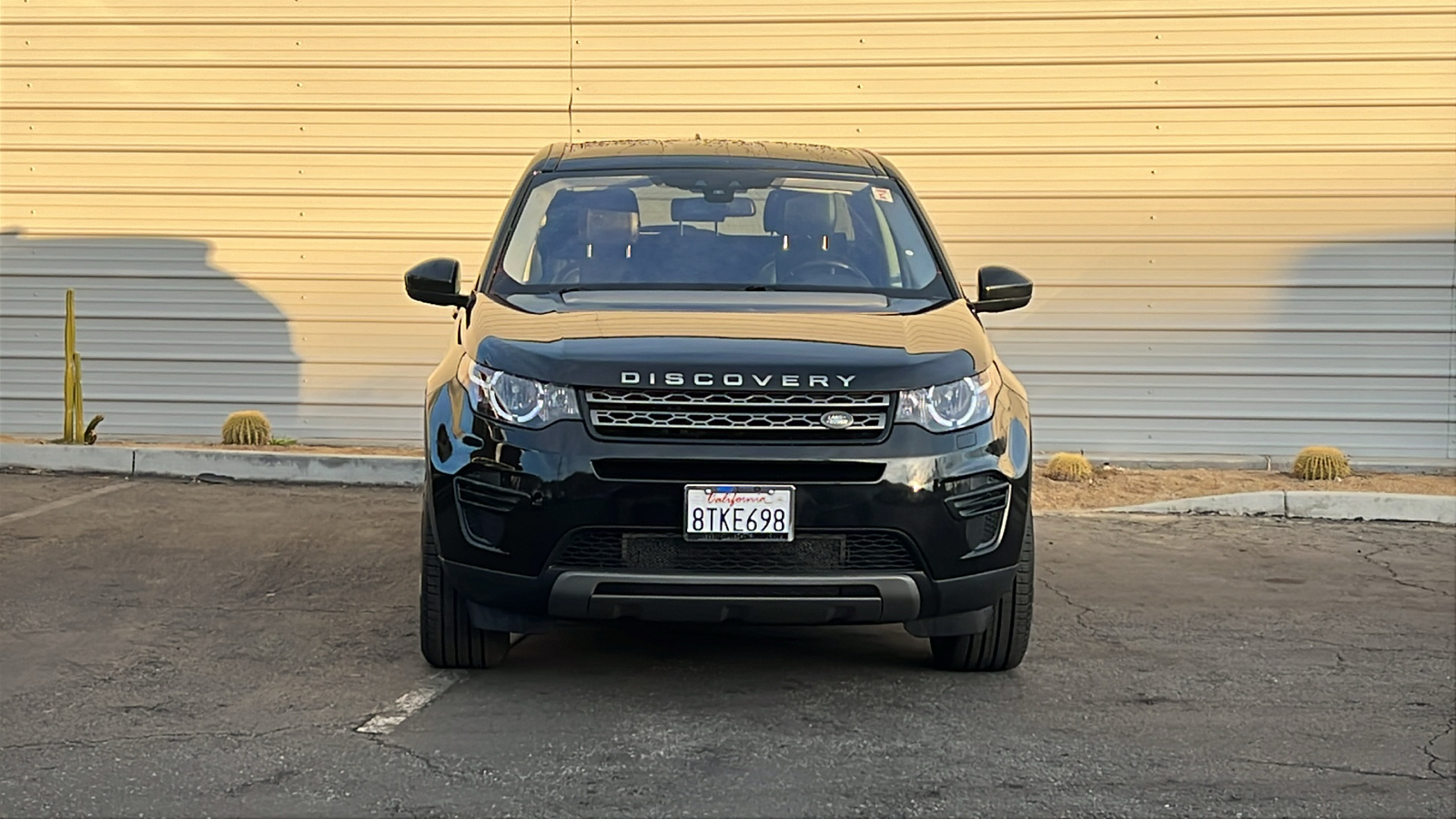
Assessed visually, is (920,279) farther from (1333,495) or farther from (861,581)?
Result: (1333,495)

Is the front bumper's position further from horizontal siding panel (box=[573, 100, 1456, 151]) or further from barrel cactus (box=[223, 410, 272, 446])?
barrel cactus (box=[223, 410, 272, 446])

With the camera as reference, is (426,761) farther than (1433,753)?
No

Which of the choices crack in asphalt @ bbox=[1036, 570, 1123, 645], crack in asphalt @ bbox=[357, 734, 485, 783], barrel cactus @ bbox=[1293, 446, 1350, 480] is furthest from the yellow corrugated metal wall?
crack in asphalt @ bbox=[357, 734, 485, 783]

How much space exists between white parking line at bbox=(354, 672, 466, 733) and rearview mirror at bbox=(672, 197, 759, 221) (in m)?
1.82

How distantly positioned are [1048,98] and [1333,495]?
11.2 feet

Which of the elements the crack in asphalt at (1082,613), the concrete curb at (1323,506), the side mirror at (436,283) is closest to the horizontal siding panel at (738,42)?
the concrete curb at (1323,506)

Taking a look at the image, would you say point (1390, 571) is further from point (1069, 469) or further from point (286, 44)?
point (286, 44)

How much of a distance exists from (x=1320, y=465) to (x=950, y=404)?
669 centimetres

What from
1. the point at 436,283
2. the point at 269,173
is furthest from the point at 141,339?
the point at 436,283

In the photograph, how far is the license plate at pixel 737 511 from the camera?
4.69 meters

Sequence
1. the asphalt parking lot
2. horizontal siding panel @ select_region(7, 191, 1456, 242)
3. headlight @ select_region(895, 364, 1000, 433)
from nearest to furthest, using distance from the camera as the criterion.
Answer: the asphalt parking lot → headlight @ select_region(895, 364, 1000, 433) → horizontal siding panel @ select_region(7, 191, 1456, 242)

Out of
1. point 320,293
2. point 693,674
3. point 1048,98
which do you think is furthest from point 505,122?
point 693,674

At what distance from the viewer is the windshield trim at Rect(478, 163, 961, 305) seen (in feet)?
18.9

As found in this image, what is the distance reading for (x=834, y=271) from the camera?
5.99 metres
